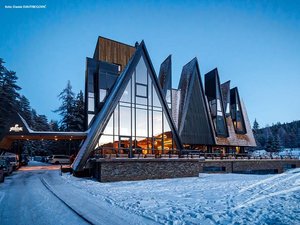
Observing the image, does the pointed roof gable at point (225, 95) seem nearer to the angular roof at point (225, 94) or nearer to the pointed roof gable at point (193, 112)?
the angular roof at point (225, 94)

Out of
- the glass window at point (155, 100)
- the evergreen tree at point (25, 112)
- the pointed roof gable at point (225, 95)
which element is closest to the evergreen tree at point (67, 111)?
the evergreen tree at point (25, 112)

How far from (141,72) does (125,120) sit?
5.27 m

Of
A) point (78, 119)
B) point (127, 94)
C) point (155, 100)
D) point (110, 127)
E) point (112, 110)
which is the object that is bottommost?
point (110, 127)

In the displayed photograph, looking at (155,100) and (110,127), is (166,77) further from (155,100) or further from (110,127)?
(110,127)

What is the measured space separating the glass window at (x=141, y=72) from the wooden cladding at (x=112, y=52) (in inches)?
288

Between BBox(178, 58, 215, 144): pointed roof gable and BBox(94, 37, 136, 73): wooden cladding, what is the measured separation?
890cm

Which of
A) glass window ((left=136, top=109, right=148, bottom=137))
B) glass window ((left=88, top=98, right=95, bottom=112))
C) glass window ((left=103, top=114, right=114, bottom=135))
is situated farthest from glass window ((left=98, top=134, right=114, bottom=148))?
glass window ((left=88, top=98, right=95, bottom=112))

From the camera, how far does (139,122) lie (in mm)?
21297

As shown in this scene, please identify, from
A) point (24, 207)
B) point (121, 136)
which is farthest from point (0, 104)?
point (24, 207)

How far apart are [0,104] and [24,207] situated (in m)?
31.5

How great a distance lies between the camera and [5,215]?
7.15m

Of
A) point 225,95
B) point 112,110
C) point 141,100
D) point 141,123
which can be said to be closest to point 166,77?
point 141,100

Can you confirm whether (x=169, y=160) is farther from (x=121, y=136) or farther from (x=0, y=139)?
(x=0, y=139)

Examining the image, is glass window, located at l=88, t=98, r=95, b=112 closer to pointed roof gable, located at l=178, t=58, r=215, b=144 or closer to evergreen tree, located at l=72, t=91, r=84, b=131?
pointed roof gable, located at l=178, t=58, r=215, b=144
